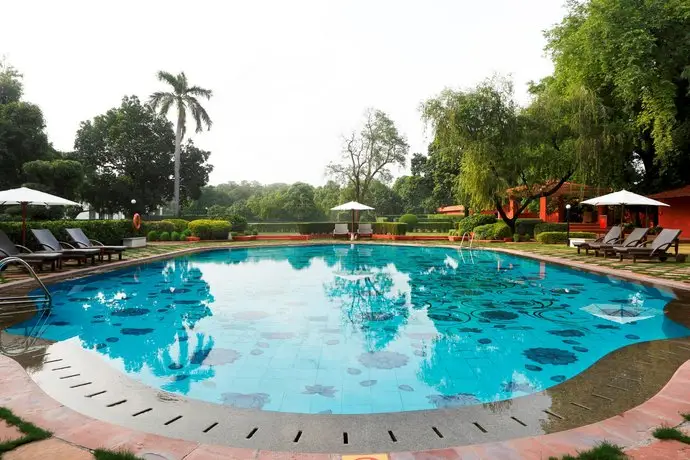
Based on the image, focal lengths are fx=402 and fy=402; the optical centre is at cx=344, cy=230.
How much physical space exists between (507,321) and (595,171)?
1647 cm

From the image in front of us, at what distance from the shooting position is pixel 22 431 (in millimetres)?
2684

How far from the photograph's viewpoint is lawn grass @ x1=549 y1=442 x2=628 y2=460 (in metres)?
2.41

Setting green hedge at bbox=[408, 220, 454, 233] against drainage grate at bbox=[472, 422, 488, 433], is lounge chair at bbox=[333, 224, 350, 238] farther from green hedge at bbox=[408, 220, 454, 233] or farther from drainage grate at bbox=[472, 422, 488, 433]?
drainage grate at bbox=[472, 422, 488, 433]

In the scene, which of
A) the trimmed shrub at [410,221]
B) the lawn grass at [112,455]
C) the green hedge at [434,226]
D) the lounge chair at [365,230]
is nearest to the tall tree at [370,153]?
the trimmed shrub at [410,221]

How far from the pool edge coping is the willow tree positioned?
1857cm

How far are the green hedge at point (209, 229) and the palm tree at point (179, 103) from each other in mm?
7628

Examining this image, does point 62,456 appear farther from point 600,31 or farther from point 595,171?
point 600,31

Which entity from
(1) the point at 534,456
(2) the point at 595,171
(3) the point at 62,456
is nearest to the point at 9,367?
(3) the point at 62,456

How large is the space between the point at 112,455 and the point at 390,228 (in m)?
24.3

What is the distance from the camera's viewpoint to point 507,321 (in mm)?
6871

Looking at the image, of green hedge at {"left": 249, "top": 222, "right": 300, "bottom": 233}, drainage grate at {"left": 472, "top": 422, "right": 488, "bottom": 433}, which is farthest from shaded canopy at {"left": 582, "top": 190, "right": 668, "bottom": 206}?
green hedge at {"left": 249, "top": 222, "right": 300, "bottom": 233}

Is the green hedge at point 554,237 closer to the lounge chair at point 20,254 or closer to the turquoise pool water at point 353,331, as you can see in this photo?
the turquoise pool water at point 353,331

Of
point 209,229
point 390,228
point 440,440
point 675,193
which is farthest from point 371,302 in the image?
point 675,193

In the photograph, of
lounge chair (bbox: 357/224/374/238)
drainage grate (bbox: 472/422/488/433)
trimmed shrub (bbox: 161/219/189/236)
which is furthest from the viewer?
lounge chair (bbox: 357/224/374/238)
